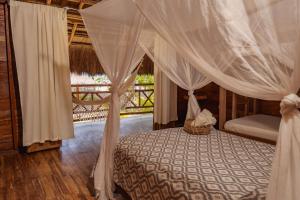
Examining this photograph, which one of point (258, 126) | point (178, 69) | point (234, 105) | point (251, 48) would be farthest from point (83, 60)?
point (251, 48)

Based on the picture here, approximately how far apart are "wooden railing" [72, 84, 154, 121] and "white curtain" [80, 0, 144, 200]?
10.6ft

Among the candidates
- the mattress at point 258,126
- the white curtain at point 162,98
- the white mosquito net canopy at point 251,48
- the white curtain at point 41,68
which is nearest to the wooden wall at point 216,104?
the mattress at point 258,126

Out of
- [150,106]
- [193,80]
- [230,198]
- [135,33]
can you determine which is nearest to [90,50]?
[150,106]

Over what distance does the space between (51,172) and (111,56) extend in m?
1.64

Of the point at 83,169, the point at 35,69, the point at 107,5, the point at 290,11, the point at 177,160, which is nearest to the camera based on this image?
the point at 290,11

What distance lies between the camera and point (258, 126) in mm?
2781

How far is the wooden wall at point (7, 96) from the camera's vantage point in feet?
10.8

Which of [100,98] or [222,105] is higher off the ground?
[222,105]

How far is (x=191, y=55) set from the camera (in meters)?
1.35

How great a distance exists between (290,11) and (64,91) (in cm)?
329

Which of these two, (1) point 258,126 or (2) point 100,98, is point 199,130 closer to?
(1) point 258,126

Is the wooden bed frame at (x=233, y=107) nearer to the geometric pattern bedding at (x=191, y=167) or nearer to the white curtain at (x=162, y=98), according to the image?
the geometric pattern bedding at (x=191, y=167)

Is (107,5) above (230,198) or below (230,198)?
above

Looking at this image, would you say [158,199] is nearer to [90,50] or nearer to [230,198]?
[230,198]
